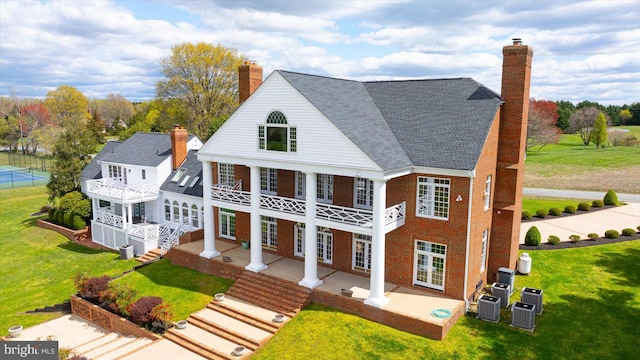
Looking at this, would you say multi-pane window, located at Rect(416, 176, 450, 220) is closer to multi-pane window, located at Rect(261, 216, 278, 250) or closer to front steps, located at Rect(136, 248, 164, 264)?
multi-pane window, located at Rect(261, 216, 278, 250)

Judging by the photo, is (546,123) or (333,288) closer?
(333,288)

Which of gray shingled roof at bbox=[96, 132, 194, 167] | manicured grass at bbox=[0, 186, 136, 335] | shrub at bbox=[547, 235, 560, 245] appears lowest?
manicured grass at bbox=[0, 186, 136, 335]

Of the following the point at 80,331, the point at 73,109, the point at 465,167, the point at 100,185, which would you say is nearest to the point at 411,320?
the point at 465,167

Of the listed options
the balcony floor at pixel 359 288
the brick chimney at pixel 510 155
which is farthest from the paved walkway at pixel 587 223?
the balcony floor at pixel 359 288

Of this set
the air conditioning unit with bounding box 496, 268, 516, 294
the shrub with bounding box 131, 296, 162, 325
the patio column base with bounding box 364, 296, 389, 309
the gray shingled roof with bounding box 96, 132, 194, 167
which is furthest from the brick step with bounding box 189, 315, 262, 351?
the gray shingled roof with bounding box 96, 132, 194, 167

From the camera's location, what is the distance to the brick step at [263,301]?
20.3 metres

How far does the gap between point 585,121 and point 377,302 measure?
299 ft

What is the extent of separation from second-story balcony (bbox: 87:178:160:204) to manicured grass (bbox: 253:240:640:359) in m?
19.0

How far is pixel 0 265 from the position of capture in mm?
31875

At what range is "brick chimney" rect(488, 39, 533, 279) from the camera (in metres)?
21.0

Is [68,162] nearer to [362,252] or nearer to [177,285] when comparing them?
[177,285]

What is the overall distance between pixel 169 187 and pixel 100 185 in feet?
20.4

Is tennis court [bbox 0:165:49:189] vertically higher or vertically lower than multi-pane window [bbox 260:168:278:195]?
lower

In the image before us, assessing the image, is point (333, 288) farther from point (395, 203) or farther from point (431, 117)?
point (431, 117)
